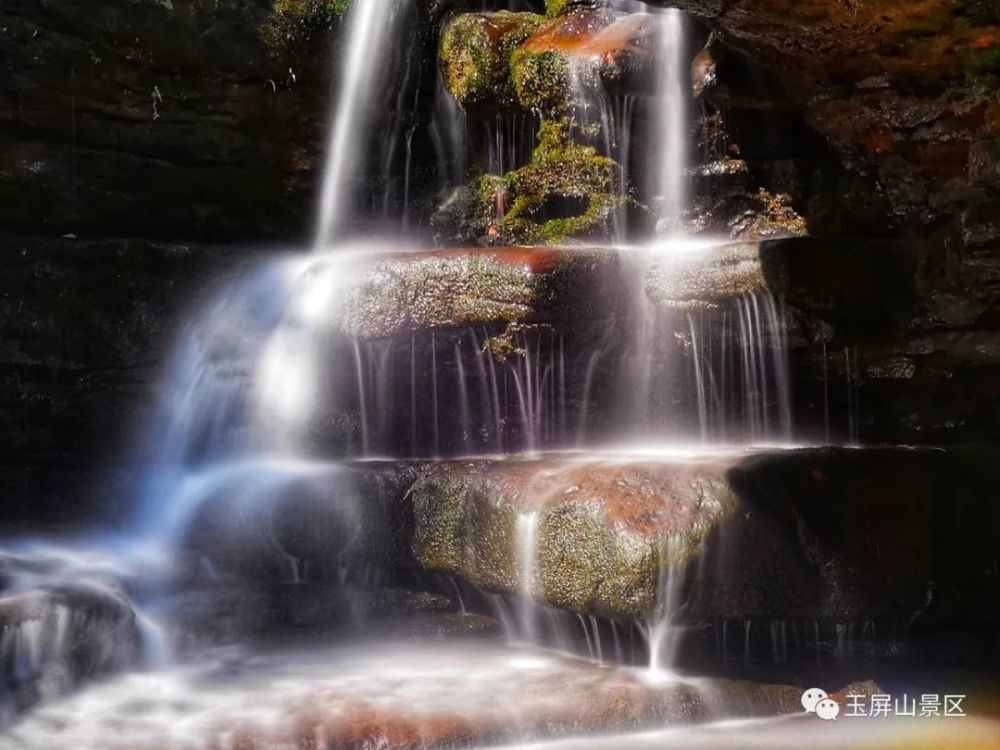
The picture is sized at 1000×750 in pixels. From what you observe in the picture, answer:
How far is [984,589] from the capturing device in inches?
192

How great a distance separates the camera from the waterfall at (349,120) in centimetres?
872

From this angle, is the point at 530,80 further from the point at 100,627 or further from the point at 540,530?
the point at 100,627

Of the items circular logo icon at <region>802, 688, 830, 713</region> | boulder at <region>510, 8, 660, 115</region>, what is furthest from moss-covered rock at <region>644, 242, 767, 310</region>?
boulder at <region>510, 8, 660, 115</region>

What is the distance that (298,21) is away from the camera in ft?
27.6

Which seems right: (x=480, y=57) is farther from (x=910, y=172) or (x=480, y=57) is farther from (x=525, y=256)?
(x=910, y=172)

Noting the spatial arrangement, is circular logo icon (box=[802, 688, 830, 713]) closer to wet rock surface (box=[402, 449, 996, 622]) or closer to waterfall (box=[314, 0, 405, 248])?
wet rock surface (box=[402, 449, 996, 622])

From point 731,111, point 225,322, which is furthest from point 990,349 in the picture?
point 225,322

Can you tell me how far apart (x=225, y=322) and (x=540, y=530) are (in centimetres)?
324

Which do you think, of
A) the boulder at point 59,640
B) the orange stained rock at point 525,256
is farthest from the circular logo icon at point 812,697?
the boulder at point 59,640

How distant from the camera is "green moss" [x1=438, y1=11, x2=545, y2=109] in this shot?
8.29 metres

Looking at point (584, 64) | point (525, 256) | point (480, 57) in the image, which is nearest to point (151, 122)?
point (480, 57)

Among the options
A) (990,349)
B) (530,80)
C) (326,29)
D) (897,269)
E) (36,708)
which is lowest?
(36,708)

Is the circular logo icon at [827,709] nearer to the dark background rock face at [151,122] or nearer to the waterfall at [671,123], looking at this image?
the waterfall at [671,123]

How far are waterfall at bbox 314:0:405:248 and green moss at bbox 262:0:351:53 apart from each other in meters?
0.16
